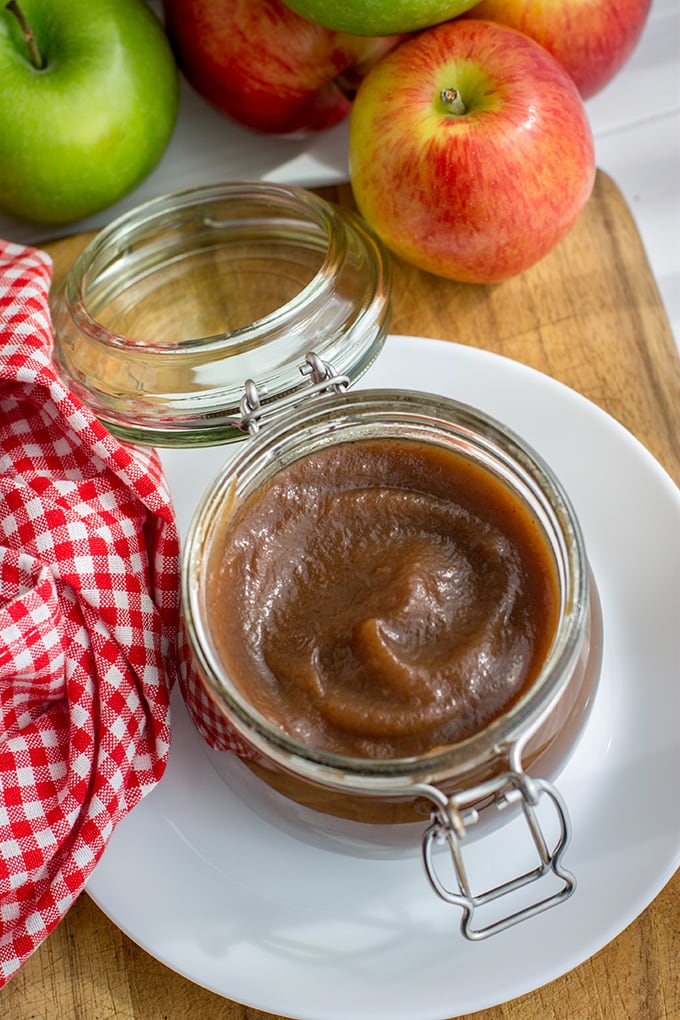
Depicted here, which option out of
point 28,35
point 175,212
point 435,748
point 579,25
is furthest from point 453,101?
point 435,748

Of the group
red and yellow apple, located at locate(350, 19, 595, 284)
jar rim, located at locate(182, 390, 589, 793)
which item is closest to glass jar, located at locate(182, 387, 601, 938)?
jar rim, located at locate(182, 390, 589, 793)

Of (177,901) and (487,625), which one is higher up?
(487,625)

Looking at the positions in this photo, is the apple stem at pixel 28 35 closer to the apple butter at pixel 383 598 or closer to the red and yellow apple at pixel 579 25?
the red and yellow apple at pixel 579 25

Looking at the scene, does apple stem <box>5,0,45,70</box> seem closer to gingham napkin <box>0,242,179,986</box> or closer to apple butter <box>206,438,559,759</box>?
gingham napkin <box>0,242,179,986</box>

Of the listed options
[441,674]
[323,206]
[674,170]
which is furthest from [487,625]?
[674,170]

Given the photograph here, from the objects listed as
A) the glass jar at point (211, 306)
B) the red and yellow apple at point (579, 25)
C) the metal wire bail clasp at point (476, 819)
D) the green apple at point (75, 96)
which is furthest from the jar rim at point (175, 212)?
the metal wire bail clasp at point (476, 819)

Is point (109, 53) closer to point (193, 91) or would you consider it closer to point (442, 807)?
point (193, 91)
